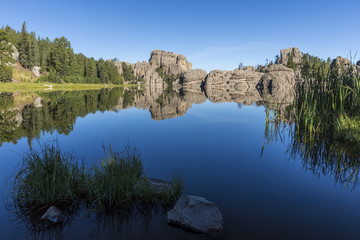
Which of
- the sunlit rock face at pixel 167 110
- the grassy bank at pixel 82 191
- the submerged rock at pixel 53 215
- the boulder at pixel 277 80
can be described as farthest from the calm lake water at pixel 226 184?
the boulder at pixel 277 80

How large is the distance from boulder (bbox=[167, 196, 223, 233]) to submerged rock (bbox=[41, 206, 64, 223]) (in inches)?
83.8

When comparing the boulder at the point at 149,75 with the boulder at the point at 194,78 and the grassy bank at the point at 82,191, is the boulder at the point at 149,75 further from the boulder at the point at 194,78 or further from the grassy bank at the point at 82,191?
the grassy bank at the point at 82,191

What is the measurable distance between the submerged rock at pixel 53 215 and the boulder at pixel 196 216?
83.8 inches

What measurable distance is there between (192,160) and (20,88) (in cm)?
5526

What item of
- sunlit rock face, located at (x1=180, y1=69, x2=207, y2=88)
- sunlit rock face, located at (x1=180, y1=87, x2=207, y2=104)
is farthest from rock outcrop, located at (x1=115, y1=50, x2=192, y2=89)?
sunlit rock face, located at (x1=180, y1=87, x2=207, y2=104)

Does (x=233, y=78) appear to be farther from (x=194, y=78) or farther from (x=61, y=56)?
(x=61, y=56)

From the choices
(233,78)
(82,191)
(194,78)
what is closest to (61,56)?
(194,78)

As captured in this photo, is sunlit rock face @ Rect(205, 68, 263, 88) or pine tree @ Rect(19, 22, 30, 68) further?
sunlit rock face @ Rect(205, 68, 263, 88)

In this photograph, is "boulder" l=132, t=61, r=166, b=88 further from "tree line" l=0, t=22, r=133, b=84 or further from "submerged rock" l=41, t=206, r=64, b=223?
"submerged rock" l=41, t=206, r=64, b=223

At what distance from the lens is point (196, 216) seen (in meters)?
3.87

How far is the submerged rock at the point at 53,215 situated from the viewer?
13.1 ft

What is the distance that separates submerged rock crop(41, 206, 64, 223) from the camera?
399 centimetres

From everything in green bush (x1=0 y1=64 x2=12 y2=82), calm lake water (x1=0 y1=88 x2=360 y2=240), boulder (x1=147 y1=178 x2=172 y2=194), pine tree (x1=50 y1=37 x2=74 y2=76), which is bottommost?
calm lake water (x1=0 y1=88 x2=360 y2=240)

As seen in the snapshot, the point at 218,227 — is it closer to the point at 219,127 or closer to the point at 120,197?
the point at 120,197
